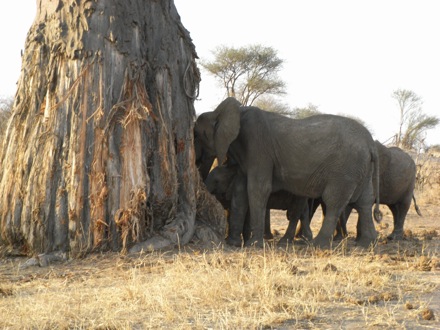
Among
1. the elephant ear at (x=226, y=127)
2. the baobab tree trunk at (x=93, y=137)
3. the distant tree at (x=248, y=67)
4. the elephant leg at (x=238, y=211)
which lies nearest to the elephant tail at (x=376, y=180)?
the elephant leg at (x=238, y=211)

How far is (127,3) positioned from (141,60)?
685 millimetres

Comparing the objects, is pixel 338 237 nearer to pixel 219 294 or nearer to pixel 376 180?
pixel 376 180

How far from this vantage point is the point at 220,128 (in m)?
9.33

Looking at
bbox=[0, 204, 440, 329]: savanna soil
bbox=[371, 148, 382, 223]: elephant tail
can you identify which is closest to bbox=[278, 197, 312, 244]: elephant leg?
bbox=[371, 148, 382, 223]: elephant tail

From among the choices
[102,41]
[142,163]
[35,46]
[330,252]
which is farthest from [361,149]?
[35,46]

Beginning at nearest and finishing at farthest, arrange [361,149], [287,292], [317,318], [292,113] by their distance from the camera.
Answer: [317,318], [287,292], [361,149], [292,113]

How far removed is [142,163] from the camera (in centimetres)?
804

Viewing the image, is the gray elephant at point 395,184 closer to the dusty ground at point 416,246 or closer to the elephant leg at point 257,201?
the dusty ground at point 416,246

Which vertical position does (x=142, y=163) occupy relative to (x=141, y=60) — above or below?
below

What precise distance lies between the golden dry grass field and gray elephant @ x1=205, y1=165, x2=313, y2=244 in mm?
2184

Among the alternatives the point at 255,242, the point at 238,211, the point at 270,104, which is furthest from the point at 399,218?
the point at 270,104

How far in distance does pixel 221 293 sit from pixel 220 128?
13.6ft

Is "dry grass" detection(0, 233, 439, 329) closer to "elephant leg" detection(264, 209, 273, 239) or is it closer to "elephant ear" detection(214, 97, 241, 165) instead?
"elephant ear" detection(214, 97, 241, 165)

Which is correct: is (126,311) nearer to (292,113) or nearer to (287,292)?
(287,292)
